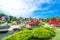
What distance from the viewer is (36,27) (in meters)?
4.37

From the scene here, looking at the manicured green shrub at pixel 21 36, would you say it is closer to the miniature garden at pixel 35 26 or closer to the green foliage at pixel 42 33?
the miniature garden at pixel 35 26

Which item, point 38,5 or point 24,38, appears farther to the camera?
point 38,5

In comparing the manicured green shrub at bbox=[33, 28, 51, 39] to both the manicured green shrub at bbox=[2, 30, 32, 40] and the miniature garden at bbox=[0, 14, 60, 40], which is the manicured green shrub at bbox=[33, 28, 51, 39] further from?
the manicured green shrub at bbox=[2, 30, 32, 40]

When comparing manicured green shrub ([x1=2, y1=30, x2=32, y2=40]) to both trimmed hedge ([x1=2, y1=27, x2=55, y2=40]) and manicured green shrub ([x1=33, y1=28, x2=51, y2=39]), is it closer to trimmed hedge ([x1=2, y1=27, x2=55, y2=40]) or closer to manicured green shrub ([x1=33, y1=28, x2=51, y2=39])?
trimmed hedge ([x1=2, y1=27, x2=55, y2=40])

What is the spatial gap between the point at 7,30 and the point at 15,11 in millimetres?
447

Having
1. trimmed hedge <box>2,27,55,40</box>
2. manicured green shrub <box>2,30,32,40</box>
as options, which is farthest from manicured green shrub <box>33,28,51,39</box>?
manicured green shrub <box>2,30,32,40</box>

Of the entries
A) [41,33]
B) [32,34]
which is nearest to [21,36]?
[32,34]

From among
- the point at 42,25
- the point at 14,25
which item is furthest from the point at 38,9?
the point at 14,25

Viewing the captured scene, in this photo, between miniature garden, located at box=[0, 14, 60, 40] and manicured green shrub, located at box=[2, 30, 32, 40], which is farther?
miniature garden, located at box=[0, 14, 60, 40]

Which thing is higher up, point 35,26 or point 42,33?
point 35,26

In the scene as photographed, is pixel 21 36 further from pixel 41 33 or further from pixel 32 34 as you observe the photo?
Result: pixel 41 33

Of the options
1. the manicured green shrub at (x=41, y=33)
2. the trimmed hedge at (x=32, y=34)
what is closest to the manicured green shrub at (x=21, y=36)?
the trimmed hedge at (x=32, y=34)

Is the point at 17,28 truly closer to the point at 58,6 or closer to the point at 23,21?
the point at 23,21

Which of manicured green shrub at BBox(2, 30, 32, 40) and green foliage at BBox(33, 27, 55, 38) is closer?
manicured green shrub at BBox(2, 30, 32, 40)
